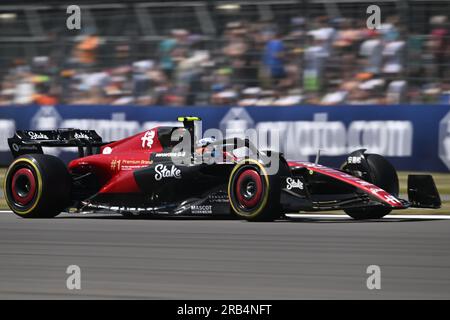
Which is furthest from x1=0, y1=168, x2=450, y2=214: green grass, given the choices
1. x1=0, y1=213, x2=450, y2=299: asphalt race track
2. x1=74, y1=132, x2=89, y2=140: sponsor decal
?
x1=74, y1=132, x2=89, y2=140: sponsor decal

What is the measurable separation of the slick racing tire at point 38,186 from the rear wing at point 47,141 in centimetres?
44

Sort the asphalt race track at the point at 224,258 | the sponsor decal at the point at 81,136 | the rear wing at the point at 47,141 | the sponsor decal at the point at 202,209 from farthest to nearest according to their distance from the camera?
the sponsor decal at the point at 81,136
the rear wing at the point at 47,141
the sponsor decal at the point at 202,209
the asphalt race track at the point at 224,258

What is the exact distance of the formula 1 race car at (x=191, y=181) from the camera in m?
10.3

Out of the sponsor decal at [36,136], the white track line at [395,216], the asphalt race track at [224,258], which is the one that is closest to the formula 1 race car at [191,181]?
the sponsor decal at [36,136]

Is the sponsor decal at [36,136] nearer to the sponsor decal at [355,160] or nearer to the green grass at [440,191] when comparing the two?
the green grass at [440,191]

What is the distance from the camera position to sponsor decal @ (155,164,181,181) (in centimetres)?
1087

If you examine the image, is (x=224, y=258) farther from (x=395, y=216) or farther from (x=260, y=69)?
(x=260, y=69)

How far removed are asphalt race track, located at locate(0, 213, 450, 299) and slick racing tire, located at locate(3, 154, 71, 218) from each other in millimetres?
298

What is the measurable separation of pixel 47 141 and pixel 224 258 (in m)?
Answer: 4.51
